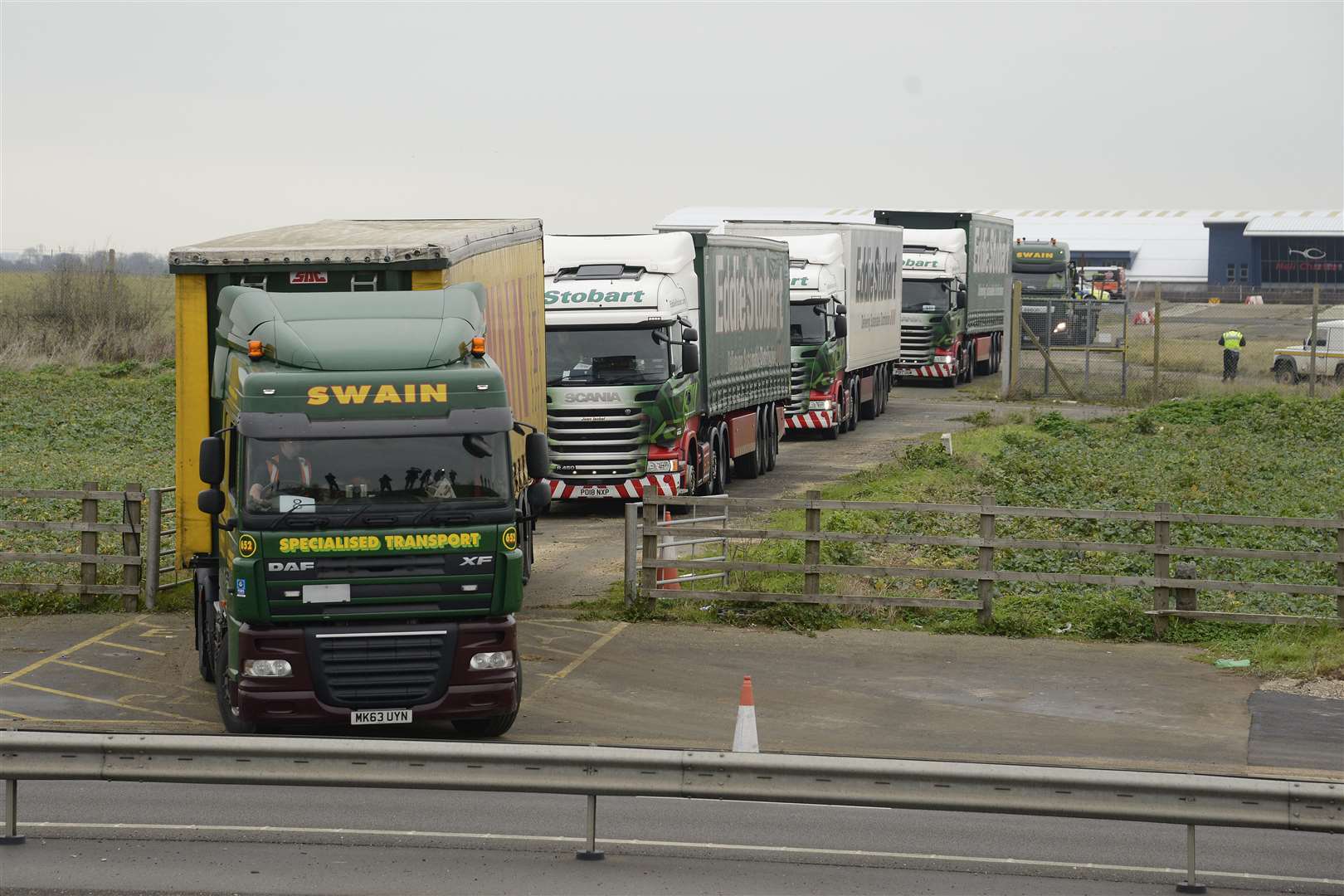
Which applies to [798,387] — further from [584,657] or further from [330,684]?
[330,684]

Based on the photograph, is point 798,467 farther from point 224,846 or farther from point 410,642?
point 224,846

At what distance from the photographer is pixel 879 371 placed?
4184cm

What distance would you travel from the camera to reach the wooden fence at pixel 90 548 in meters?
17.2

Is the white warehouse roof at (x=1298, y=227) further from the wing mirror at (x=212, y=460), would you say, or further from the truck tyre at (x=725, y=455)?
the wing mirror at (x=212, y=460)

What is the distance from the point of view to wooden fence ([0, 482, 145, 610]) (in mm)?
17219

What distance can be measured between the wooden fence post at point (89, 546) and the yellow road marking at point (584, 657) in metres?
5.21

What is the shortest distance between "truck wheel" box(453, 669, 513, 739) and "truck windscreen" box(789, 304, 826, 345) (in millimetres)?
22749

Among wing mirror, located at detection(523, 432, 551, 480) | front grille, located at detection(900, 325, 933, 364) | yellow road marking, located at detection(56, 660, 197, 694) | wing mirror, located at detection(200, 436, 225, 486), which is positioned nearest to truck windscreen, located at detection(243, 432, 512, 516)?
wing mirror, located at detection(200, 436, 225, 486)

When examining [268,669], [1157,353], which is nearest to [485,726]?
[268,669]

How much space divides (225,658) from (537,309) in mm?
8253

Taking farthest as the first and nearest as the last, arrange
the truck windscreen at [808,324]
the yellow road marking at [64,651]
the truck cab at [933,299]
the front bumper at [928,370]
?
1. the front bumper at [928,370]
2. the truck cab at [933,299]
3. the truck windscreen at [808,324]
4. the yellow road marking at [64,651]

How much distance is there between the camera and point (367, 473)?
1187 cm

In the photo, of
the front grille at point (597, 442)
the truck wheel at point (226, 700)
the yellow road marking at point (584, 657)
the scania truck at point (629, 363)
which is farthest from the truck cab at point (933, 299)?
the truck wheel at point (226, 700)

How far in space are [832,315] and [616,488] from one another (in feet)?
40.4
